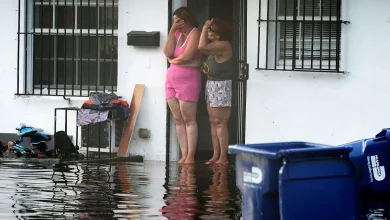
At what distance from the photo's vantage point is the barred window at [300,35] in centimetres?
1694

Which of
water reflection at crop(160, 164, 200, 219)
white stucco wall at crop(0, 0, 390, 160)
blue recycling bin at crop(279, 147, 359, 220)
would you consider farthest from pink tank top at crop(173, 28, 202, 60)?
blue recycling bin at crop(279, 147, 359, 220)

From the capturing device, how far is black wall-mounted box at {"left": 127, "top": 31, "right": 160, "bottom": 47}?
17.6m

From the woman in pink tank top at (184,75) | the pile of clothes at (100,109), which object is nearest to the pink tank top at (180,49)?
the woman in pink tank top at (184,75)

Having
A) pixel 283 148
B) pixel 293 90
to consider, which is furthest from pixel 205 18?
pixel 283 148

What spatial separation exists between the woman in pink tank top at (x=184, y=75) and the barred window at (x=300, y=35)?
0.98 meters

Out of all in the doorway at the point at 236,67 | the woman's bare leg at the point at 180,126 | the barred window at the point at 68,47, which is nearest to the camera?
the doorway at the point at 236,67

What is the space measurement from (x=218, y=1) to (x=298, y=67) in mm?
2202

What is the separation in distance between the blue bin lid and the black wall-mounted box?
751 cm

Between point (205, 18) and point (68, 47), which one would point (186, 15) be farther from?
point (68, 47)

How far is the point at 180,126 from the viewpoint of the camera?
17.5 meters

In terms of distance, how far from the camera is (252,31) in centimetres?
1720

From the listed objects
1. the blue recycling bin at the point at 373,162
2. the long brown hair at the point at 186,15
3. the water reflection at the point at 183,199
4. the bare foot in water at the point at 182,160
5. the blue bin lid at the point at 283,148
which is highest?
the long brown hair at the point at 186,15

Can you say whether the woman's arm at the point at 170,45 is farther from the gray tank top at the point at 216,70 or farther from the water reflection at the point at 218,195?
the water reflection at the point at 218,195

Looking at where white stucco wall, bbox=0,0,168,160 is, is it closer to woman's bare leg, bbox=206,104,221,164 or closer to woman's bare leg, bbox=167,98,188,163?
woman's bare leg, bbox=167,98,188,163
